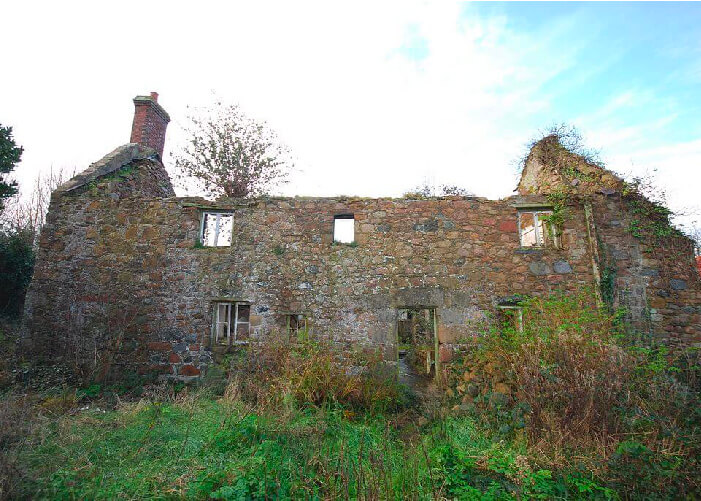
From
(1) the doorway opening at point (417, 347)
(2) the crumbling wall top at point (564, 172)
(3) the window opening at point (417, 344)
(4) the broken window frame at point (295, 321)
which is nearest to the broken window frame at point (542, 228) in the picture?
(2) the crumbling wall top at point (564, 172)

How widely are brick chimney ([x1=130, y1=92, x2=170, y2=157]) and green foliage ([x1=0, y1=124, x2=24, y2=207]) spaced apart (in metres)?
2.83

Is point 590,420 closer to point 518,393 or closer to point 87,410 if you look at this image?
point 518,393

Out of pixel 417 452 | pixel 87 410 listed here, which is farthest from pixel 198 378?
pixel 417 452

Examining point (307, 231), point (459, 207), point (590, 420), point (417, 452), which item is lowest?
point (417, 452)

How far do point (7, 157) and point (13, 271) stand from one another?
423 cm

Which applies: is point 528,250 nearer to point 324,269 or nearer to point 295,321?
point 324,269

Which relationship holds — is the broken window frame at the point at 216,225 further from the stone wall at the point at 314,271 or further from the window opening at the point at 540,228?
the window opening at the point at 540,228

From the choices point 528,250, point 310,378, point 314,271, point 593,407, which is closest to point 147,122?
point 314,271

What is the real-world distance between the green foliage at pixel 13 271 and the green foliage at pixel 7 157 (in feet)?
10.5

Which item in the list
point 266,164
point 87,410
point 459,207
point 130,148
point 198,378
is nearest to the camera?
point 87,410

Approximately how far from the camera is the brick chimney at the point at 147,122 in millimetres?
10414

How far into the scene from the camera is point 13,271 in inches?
462

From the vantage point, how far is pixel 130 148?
9750mm

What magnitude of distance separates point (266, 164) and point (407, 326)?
30.0 feet
